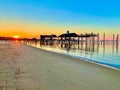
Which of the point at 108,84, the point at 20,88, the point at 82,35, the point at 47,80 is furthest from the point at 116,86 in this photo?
the point at 82,35

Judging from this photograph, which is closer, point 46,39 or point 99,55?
point 99,55

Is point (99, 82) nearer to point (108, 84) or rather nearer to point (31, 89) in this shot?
point (108, 84)

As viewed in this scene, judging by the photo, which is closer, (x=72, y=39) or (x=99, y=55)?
(x=99, y=55)

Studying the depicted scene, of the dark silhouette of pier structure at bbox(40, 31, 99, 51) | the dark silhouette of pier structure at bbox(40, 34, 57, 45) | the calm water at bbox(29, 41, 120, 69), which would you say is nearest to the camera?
the calm water at bbox(29, 41, 120, 69)

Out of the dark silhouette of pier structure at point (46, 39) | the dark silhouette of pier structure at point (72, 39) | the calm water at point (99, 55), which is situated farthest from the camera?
the dark silhouette of pier structure at point (46, 39)

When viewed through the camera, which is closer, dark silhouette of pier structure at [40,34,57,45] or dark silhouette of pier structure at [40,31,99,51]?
dark silhouette of pier structure at [40,31,99,51]

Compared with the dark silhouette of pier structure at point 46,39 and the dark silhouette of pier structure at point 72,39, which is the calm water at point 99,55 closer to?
the dark silhouette of pier structure at point 72,39

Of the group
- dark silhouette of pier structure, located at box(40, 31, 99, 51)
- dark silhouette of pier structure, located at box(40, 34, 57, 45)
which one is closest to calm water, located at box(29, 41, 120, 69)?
dark silhouette of pier structure, located at box(40, 31, 99, 51)

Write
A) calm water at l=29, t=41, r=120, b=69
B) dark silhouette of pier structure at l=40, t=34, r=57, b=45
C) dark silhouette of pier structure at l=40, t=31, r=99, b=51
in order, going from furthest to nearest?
dark silhouette of pier structure at l=40, t=34, r=57, b=45 → dark silhouette of pier structure at l=40, t=31, r=99, b=51 → calm water at l=29, t=41, r=120, b=69

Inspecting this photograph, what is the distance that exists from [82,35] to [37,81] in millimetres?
72583

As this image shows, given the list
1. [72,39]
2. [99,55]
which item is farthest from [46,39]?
[99,55]

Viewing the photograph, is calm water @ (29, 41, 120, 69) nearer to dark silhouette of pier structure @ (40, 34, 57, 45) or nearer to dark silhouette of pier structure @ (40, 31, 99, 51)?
dark silhouette of pier structure @ (40, 31, 99, 51)

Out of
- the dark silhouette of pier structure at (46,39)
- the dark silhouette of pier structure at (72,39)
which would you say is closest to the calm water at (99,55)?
the dark silhouette of pier structure at (72,39)

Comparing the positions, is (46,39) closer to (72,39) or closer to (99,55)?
(72,39)
